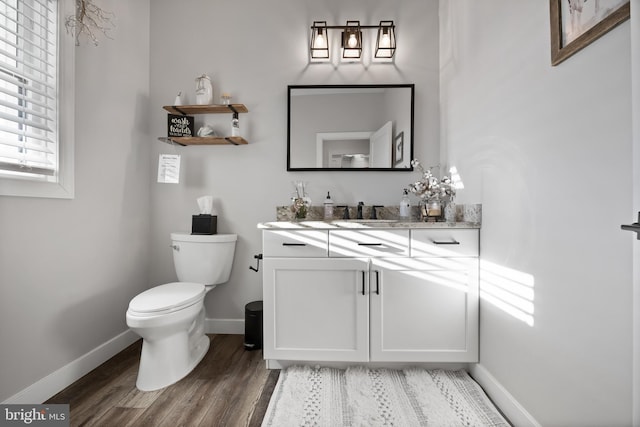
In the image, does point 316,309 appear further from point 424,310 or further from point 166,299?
point 166,299

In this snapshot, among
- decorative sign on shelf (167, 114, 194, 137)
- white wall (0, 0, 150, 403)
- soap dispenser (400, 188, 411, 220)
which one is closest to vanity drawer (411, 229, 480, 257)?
soap dispenser (400, 188, 411, 220)

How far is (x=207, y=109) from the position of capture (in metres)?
2.29

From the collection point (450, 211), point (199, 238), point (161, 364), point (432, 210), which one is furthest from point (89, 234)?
point (450, 211)

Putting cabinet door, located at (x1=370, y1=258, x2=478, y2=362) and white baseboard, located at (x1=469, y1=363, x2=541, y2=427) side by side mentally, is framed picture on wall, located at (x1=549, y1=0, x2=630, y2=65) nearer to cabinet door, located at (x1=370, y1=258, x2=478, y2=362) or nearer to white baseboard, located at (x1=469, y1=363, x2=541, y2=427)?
cabinet door, located at (x1=370, y1=258, x2=478, y2=362)

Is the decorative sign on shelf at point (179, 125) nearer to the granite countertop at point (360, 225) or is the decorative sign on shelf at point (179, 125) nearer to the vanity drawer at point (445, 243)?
the granite countertop at point (360, 225)

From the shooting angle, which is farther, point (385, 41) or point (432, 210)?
point (385, 41)

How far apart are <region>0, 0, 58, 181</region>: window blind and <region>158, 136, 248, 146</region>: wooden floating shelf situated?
69 centimetres

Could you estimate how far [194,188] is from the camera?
7.84 ft

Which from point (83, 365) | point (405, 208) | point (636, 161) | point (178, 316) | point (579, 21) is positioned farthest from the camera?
point (405, 208)

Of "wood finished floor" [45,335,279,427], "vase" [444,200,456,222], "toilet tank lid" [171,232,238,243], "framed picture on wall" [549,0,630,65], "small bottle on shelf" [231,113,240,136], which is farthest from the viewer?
"small bottle on shelf" [231,113,240,136]

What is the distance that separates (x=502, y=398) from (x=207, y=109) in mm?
2537

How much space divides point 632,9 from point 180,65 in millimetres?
2572

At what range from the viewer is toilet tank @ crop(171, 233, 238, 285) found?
7.07ft

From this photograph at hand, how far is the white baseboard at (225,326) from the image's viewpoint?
2.39 meters
